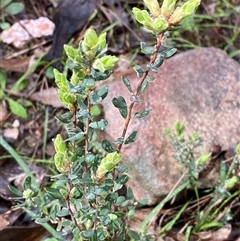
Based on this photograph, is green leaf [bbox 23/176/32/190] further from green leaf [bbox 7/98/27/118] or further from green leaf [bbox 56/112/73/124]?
green leaf [bbox 7/98/27/118]

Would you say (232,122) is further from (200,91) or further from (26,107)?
(26,107)

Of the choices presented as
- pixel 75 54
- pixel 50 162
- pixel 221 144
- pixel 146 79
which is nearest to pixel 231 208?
pixel 221 144

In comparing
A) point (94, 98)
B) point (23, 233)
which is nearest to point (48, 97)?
point (23, 233)

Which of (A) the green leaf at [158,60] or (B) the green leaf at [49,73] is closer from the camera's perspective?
(A) the green leaf at [158,60]

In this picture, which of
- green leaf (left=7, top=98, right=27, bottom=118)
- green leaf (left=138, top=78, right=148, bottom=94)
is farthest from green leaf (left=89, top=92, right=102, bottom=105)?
green leaf (left=7, top=98, right=27, bottom=118)

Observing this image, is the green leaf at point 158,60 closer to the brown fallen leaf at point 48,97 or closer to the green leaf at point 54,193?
the green leaf at point 54,193

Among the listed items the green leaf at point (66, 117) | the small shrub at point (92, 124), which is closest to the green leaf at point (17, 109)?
the small shrub at point (92, 124)
